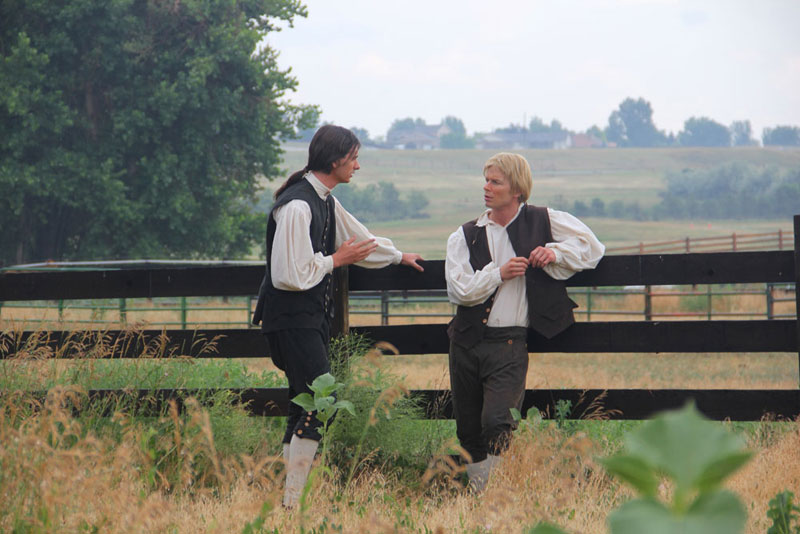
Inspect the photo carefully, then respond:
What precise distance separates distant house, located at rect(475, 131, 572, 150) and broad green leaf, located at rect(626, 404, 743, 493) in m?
172

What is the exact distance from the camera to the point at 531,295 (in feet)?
14.3

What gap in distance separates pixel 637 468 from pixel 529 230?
4.01 meters

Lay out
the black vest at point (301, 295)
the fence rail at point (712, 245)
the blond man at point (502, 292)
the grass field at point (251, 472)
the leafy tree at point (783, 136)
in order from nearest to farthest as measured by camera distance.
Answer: the grass field at point (251, 472), the black vest at point (301, 295), the blond man at point (502, 292), the fence rail at point (712, 245), the leafy tree at point (783, 136)

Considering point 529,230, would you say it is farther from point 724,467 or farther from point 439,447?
point 724,467

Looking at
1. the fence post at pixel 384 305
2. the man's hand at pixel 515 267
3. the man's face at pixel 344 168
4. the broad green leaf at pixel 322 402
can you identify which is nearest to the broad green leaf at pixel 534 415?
the man's hand at pixel 515 267

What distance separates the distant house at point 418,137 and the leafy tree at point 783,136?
64.1 m

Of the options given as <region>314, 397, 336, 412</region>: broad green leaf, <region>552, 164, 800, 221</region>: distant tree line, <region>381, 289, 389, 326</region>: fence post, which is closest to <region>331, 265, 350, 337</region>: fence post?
<region>314, 397, 336, 412</region>: broad green leaf

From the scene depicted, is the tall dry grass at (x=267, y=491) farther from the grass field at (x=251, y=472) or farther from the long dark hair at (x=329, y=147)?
the long dark hair at (x=329, y=147)

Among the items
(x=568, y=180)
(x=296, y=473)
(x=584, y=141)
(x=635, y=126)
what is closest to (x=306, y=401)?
(x=296, y=473)

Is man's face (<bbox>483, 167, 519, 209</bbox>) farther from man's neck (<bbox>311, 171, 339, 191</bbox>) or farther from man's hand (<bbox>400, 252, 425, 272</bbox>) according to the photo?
man's neck (<bbox>311, 171, 339, 191</bbox>)

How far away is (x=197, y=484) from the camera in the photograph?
14.1 feet

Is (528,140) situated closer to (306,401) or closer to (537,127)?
(537,127)

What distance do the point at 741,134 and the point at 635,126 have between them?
23.6 m

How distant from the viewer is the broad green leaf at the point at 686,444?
0.38m
